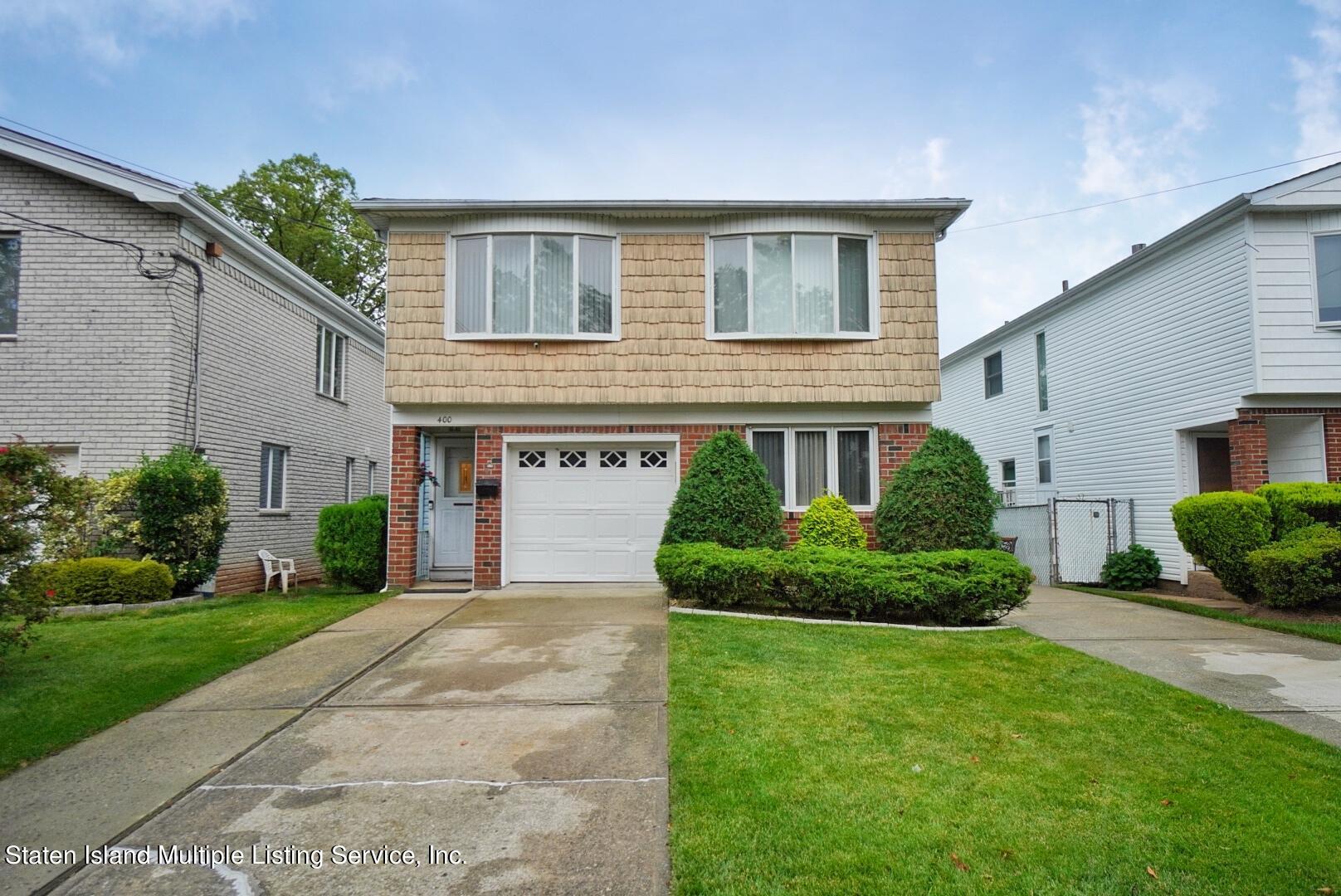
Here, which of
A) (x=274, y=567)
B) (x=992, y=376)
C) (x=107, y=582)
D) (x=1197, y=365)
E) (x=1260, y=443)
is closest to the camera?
(x=107, y=582)

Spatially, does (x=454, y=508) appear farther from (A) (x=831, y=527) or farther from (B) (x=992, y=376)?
(B) (x=992, y=376)

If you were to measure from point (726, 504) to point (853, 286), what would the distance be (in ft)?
12.9

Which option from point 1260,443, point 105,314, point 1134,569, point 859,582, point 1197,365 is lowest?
point 1134,569

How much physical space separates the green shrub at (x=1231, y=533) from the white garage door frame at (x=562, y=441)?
707 cm

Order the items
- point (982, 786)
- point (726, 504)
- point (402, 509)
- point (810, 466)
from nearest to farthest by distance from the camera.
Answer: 1. point (982, 786)
2. point (726, 504)
3. point (402, 509)
4. point (810, 466)

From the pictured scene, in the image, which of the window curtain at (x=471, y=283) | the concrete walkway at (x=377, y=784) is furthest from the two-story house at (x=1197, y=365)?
the window curtain at (x=471, y=283)

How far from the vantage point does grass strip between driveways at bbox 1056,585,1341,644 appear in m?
7.45

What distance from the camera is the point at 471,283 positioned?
1023 centimetres

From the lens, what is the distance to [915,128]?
1481 cm

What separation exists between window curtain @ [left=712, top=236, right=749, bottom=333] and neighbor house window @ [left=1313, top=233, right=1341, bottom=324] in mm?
8700

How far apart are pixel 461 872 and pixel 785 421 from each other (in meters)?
→ 8.23

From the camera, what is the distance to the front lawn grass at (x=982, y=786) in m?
2.76

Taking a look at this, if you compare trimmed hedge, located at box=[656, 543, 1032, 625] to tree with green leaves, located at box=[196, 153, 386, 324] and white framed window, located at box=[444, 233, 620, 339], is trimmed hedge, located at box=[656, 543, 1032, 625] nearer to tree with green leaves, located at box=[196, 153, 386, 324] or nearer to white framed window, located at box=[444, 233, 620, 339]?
white framed window, located at box=[444, 233, 620, 339]

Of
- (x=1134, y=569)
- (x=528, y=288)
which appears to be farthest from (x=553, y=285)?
(x=1134, y=569)
